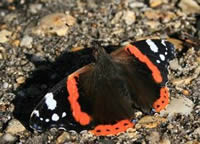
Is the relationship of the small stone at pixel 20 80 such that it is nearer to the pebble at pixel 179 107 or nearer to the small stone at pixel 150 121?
the small stone at pixel 150 121

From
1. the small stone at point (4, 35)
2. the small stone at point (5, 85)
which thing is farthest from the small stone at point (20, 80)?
the small stone at point (4, 35)

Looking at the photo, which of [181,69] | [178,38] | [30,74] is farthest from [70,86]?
[178,38]

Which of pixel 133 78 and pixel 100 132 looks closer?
pixel 100 132

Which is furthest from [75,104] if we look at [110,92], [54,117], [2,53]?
[2,53]

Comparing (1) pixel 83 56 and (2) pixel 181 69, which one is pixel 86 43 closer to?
(1) pixel 83 56

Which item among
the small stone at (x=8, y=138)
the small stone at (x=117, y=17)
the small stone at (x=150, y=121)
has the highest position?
the small stone at (x=117, y=17)

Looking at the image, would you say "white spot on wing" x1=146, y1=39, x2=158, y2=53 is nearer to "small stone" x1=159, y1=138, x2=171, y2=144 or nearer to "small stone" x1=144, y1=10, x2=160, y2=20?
"small stone" x1=159, y1=138, x2=171, y2=144

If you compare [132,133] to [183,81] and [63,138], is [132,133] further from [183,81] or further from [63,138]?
[183,81]
